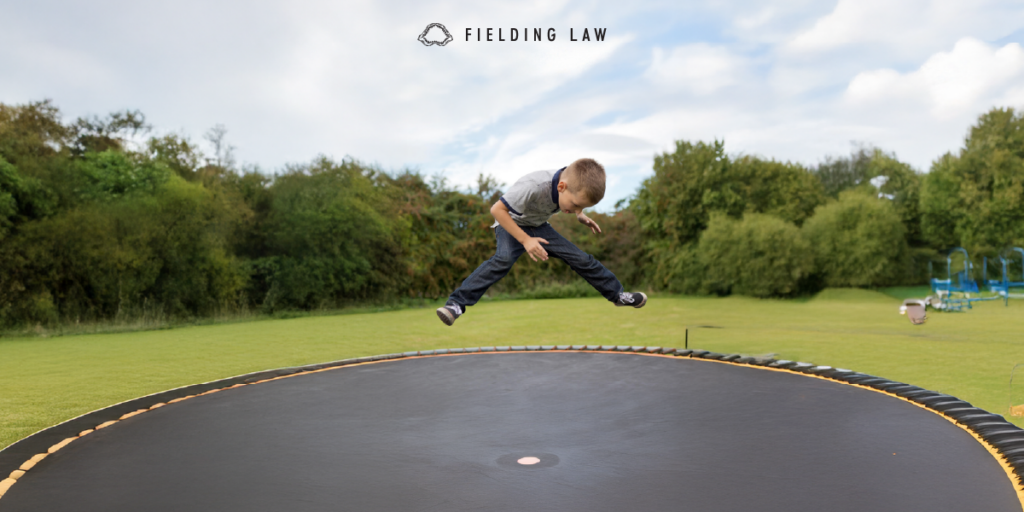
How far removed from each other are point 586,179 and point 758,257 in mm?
10715

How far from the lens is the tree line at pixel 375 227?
324 inches

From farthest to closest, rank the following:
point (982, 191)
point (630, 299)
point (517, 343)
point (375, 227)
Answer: point (982, 191) < point (375, 227) < point (517, 343) < point (630, 299)

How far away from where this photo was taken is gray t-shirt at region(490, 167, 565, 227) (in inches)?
99.4

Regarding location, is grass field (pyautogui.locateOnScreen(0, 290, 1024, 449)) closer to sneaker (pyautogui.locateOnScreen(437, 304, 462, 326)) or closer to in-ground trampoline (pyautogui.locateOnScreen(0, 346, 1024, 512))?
in-ground trampoline (pyautogui.locateOnScreen(0, 346, 1024, 512))

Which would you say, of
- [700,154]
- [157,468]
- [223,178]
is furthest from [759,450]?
[700,154]

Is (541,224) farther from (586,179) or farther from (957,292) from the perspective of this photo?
(957,292)

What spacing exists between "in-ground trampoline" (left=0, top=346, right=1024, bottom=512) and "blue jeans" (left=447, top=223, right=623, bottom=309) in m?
0.66

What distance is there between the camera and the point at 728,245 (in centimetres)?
1262

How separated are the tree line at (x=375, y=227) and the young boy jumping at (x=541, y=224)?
23.4 feet

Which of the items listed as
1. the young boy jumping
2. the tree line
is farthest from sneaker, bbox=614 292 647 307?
the tree line

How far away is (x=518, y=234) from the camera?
2480mm

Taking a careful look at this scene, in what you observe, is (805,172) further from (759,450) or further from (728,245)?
(759,450)


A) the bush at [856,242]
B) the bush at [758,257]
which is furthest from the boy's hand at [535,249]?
the bush at [856,242]

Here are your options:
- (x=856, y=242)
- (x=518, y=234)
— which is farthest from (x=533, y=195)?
(x=856, y=242)
